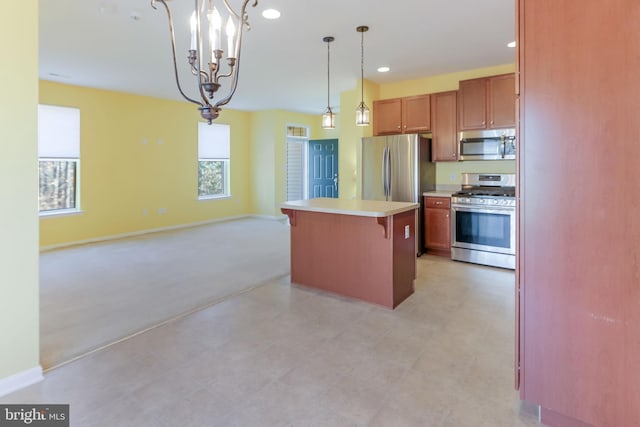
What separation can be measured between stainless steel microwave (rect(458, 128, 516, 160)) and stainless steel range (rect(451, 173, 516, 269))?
0.32 metres

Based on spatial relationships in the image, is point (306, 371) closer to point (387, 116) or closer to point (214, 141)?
point (387, 116)

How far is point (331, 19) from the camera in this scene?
138 inches

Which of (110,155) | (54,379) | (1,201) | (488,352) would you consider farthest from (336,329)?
(110,155)

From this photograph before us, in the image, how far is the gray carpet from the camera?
2836mm

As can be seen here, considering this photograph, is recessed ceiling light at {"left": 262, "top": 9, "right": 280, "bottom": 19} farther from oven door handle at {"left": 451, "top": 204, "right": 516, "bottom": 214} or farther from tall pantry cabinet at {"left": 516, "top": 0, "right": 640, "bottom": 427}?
oven door handle at {"left": 451, "top": 204, "right": 516, "bottom": 214}

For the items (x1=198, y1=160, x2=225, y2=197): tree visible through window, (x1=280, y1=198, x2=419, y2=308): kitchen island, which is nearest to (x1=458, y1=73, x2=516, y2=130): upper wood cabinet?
(x1=280, y1=198, x2=419, y2=308): kitchen island

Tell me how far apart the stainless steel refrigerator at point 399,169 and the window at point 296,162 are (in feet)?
12.9

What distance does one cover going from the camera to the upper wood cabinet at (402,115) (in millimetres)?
5328

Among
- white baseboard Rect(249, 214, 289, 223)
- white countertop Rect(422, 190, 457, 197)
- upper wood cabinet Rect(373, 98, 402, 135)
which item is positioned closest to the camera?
white countertop Rect(422, 190, 457, 197)

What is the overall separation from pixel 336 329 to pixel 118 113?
5.99m

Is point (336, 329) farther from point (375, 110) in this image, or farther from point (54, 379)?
point (375, 110)

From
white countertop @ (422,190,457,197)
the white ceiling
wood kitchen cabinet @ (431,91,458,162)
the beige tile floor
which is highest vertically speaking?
the white ceiling

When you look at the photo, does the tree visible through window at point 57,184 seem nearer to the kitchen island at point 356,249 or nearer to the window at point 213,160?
the window at point 213,160

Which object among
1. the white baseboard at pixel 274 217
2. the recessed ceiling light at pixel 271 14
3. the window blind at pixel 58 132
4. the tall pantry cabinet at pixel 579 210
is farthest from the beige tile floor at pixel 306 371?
the white baseboard at pixel 274 217
